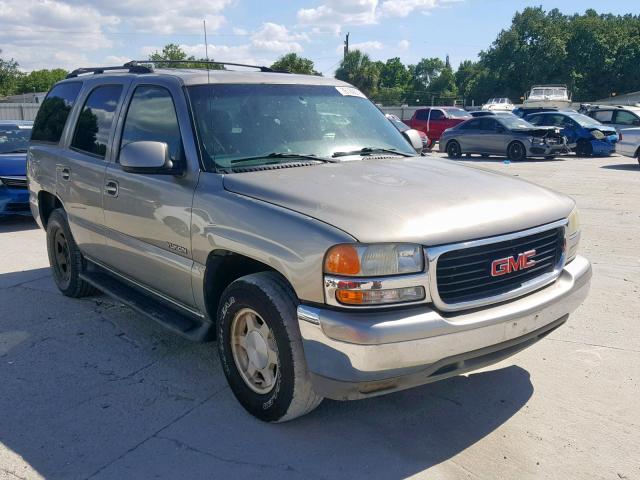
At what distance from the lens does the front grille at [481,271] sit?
304 centimetres

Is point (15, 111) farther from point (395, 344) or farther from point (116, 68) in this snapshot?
point (395, 344)

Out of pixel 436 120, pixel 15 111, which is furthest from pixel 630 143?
pixel 15 111

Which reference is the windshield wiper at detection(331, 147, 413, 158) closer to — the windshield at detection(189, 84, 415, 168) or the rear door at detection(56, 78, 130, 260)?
the windshield at detection(189, 84, 415, 168)

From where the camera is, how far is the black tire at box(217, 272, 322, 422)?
3137 mm

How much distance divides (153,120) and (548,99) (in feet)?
110

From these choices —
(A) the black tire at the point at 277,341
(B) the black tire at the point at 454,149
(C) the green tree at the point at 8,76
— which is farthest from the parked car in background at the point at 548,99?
(C) the green tree at the point at 8,76

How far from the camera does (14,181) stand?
9.18 meters

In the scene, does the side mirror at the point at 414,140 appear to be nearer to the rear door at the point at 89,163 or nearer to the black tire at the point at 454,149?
the rear door at the point at 89,163

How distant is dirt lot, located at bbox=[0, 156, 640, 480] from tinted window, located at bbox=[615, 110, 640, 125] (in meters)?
19.2

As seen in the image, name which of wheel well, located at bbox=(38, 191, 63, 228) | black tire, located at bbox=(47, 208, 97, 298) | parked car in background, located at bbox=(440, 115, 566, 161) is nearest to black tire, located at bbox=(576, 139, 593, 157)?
parked car in background, located at bbox=(440, 115, 566, 161)

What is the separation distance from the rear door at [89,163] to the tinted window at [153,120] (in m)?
0.23

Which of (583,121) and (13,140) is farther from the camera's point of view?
(583,121)

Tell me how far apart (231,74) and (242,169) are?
962 millimetres

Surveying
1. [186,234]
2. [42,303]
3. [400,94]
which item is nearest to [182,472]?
[186,234]
